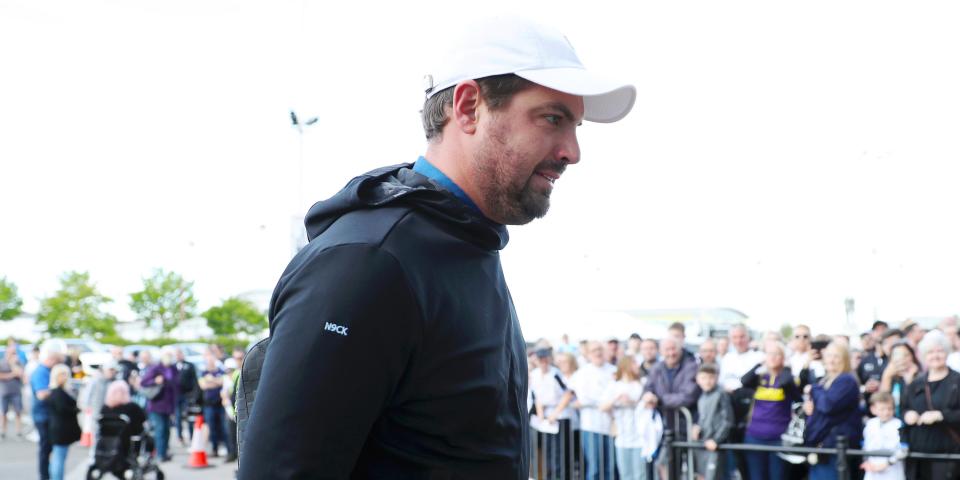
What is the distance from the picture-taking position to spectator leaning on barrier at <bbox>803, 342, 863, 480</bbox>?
8.61m

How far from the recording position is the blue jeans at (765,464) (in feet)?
29.3

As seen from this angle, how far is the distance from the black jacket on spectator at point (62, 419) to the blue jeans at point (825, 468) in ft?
31.4

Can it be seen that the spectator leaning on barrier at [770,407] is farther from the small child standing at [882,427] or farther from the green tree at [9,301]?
the green tree at [9,301]

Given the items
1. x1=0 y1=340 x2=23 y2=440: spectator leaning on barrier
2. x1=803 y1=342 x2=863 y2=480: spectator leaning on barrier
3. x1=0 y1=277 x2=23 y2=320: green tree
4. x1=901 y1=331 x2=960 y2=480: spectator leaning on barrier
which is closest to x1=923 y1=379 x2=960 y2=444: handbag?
x1=901 y1=331 x2=960 y2=480: spectator leaning on barrier

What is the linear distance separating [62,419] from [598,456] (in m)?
7.26

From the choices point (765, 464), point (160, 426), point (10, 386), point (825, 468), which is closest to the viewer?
point (825, 468)

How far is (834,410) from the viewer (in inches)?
339

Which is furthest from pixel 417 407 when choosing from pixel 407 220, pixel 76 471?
pixel 76 471

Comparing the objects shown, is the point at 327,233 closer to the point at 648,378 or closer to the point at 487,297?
the point at 487,297

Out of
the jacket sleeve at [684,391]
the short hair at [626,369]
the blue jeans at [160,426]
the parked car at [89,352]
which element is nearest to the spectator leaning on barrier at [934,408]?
the jacket sleeve at [684,391]

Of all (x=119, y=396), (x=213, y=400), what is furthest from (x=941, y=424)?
(x=213, y=400)

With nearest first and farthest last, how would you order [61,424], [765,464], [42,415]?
[765,464]
[61,424]
[42,415]

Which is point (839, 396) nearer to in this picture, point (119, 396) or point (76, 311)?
point (119, 396)

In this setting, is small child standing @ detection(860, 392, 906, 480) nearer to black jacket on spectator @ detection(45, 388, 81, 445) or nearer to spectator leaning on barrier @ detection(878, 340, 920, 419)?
spectator leaning on barrier @ detection(878, 340, 920, 419)
